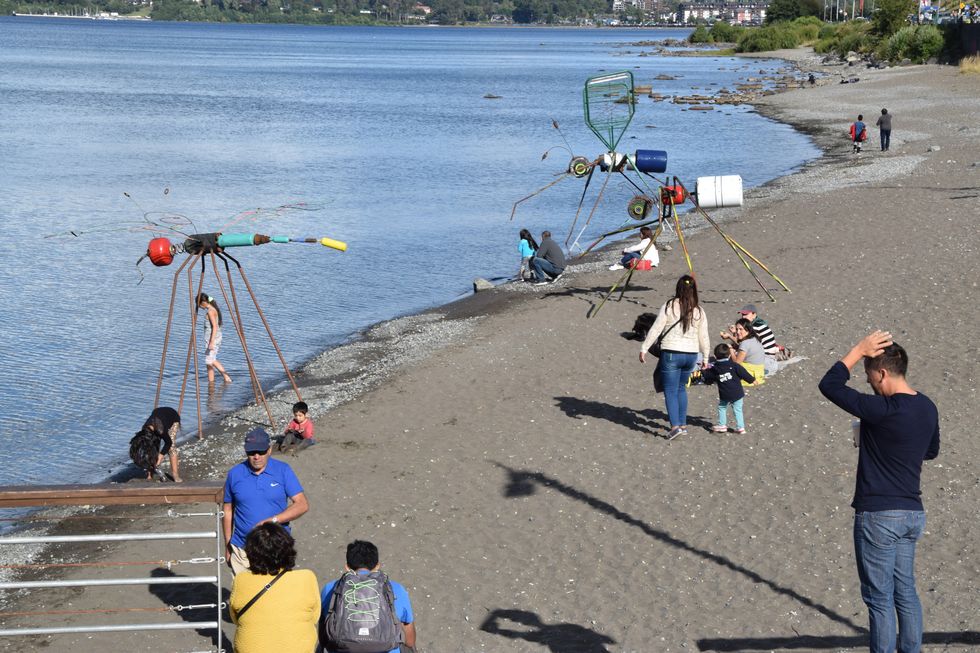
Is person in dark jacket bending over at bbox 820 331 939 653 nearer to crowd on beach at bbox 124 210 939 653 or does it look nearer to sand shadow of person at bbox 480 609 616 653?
crowd on beach at bbox 124 210 939 653

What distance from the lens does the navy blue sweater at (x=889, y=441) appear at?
566cm

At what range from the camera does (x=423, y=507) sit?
10367mm

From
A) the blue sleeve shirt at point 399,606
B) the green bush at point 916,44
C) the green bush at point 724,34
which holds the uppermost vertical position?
the green bush at point 724,34

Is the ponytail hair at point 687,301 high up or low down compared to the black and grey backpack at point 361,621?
up

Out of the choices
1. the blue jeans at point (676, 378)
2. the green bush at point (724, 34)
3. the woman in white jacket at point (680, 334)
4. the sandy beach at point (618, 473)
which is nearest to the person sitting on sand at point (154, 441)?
the sandy beach at point (618, 473)

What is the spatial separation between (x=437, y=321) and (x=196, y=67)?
9820 centimetres

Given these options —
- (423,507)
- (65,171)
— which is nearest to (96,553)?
(423,507)

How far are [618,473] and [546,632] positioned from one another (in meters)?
3.08

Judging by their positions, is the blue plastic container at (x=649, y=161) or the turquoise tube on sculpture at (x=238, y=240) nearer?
the turquoise tube on sculpture at (x=238, y=240)

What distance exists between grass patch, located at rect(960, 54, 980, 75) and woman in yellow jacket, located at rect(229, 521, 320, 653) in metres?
63.1

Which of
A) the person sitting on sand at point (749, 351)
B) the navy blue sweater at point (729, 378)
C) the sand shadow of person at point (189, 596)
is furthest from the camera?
the person sitting on sand at point (749, 351)

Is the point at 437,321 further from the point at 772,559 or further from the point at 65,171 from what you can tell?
the point at 65,171

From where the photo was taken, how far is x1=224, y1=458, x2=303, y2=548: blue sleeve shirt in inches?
285

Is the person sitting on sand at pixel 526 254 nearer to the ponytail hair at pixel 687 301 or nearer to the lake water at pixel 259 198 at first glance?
the lake water at pixel 259 198
